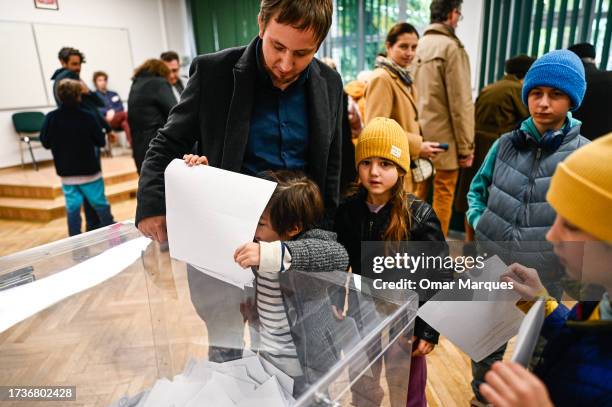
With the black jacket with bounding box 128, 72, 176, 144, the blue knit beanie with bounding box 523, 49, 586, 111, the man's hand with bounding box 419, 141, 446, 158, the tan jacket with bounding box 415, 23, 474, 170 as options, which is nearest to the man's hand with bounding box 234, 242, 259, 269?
the blue knit beanie with bounding box 523, 49, 586, 111

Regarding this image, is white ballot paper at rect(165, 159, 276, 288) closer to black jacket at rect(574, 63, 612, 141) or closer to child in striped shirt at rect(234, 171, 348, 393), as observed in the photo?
child in striped shirt at rect(234, 171, 348, 393)

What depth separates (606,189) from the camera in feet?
1.52

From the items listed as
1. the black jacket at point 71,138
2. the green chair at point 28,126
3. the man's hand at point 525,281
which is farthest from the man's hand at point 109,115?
the man's hand at point 525,281

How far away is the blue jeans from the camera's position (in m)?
3.08

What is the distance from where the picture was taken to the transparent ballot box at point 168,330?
2.85ft

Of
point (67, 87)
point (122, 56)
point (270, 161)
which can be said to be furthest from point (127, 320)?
point (122, 56)

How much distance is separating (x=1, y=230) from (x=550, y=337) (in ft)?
15.4

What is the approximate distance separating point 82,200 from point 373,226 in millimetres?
2796

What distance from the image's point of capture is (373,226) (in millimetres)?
1172

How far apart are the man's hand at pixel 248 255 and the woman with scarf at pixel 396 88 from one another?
3.83 ft

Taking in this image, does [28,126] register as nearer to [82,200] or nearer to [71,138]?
[82,200]

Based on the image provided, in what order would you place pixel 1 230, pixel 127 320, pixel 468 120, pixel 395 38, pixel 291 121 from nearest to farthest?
1. pixel 291 121
2. pixel 127 320
3. pixel 395 38
4. pixel 468 120
5. pixel 1 230

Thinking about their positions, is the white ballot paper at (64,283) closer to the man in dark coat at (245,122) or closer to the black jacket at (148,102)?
the man in dark coat at (245,122)

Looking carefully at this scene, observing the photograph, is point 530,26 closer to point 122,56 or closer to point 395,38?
point 395,38
